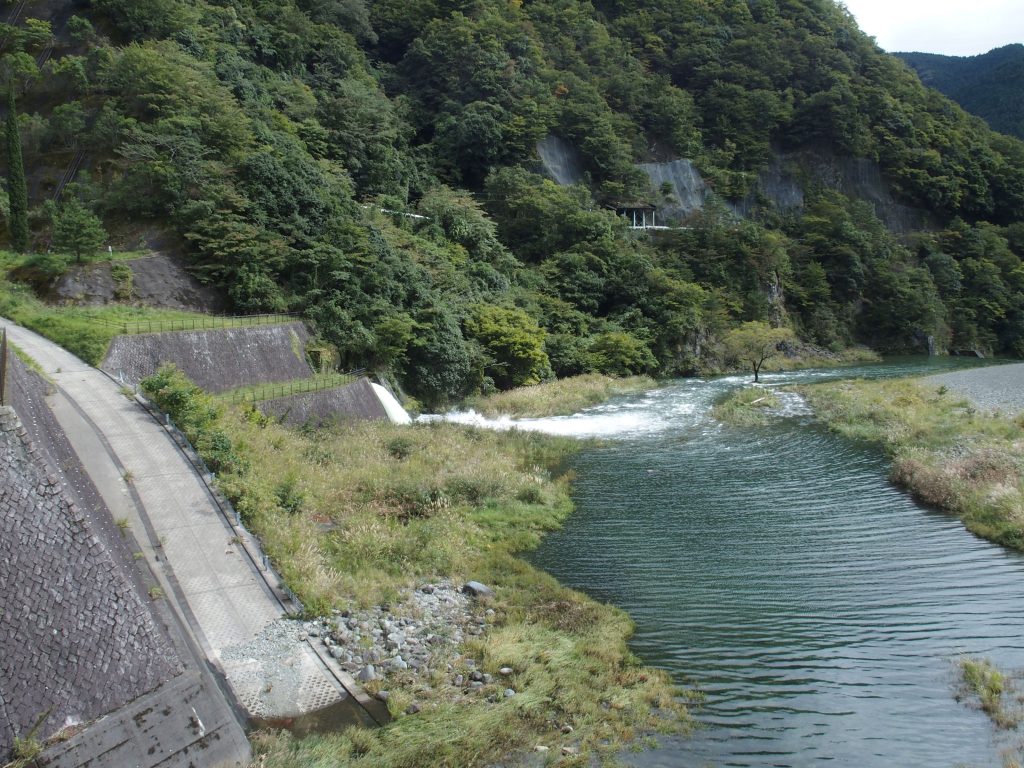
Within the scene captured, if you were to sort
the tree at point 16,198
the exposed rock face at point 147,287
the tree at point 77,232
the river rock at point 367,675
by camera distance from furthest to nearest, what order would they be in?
the tree at point 16,198 < the exposed rock face at point 147,287 < the tree at point 77,232 < the river rock at point 367,675

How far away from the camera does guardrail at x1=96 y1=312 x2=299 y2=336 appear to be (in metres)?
22.2

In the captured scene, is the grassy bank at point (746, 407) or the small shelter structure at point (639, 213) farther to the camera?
the small shelter structure at point (639, 213)

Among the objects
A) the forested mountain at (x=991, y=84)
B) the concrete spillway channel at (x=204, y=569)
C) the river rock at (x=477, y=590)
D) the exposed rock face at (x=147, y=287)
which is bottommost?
the river rock at (x=477, y=590)

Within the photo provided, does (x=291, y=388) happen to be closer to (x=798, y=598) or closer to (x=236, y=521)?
(x=236, y=521)

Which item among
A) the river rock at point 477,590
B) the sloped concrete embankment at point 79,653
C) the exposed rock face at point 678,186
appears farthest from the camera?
the exposed rock face at point 678,186

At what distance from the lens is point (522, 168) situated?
54.9 meters

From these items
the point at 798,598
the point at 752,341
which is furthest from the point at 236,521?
the point at 752,341

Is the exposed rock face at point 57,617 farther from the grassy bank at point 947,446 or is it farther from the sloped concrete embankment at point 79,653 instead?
the grassy bank at point 947,446

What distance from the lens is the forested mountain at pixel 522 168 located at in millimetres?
30922

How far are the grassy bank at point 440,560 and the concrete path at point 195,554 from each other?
1.96 ft

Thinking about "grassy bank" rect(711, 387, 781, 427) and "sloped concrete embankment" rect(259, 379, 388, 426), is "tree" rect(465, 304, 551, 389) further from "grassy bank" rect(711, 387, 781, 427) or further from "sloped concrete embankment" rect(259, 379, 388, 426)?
"sloped concrete embankment" rect(259, 379, 388, 426)

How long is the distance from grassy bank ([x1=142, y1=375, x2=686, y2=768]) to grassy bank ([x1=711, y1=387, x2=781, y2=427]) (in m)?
9.96

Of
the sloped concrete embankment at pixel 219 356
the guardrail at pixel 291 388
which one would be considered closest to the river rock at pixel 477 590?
the guardrail at pixel 291 388

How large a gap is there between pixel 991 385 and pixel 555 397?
2230 centimetres
